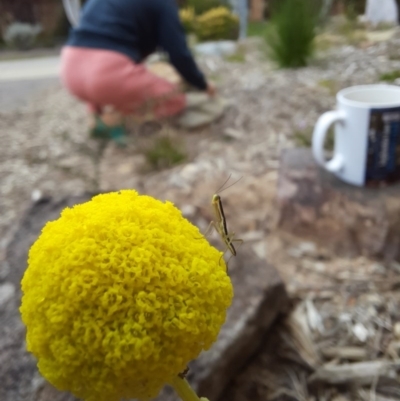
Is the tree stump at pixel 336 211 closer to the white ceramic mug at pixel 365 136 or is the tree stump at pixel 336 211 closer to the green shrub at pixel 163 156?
the white ceramic mug at pixel 365 136

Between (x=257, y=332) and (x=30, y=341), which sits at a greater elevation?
(x=30, y=341)

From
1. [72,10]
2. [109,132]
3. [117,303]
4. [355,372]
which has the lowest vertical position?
[109,132]

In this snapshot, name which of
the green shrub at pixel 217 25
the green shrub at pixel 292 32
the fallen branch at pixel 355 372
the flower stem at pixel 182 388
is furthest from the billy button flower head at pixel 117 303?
the green shrub at pixel 217 25

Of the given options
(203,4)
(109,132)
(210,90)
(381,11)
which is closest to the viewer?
(381,11)

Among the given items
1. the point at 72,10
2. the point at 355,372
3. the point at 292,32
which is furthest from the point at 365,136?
the point at 72,10

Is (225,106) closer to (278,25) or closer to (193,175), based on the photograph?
(278,25)

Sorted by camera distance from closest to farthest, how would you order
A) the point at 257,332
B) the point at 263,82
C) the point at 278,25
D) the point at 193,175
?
1. the point at 257,332
2. the point at 193,175
3. the point at 278,25
4. the point at 263,82

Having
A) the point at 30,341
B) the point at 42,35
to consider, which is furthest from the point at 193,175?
the point at 42,35

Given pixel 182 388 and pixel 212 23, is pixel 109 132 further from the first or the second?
pixel 182 388
